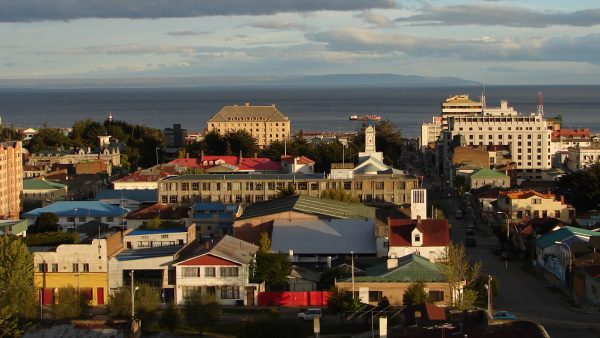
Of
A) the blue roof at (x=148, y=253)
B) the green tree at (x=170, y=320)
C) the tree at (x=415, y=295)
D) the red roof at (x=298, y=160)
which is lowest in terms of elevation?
the green tree at (x=170, y=320)

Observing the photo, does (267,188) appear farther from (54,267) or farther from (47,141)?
(47,141)

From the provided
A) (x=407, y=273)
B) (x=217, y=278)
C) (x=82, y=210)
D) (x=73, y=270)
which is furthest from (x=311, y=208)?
(x=73, y=270)

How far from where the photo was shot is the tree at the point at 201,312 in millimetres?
31375

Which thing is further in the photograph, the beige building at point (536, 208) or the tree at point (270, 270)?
the beige building at point (536, 208)

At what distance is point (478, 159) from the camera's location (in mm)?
82875

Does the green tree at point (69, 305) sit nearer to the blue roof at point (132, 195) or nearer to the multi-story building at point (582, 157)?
the blue roof at point (132, 195)

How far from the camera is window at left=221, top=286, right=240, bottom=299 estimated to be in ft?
120

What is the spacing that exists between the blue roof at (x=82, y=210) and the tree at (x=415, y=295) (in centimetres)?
2413

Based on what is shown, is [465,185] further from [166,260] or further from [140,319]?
[140,319]

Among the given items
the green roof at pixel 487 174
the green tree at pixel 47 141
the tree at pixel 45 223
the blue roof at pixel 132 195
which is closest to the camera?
the tree at pixel 45 223

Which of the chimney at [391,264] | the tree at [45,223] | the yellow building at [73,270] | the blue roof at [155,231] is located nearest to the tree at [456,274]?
the chimney at [391,264]

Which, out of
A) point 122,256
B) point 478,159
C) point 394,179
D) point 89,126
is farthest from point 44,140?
point 122,256

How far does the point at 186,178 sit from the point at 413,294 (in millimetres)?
28489

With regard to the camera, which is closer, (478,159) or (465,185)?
(465,185)
